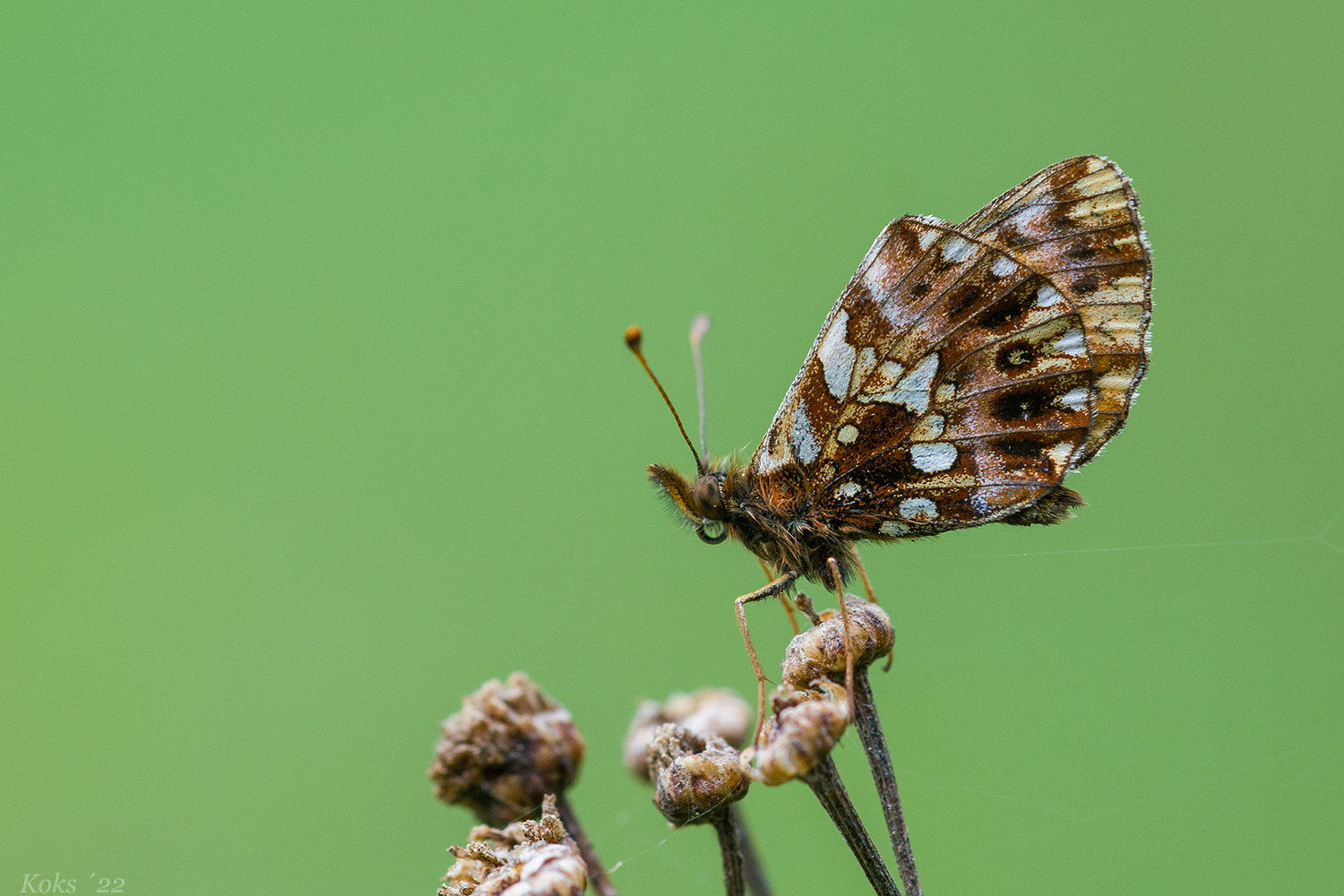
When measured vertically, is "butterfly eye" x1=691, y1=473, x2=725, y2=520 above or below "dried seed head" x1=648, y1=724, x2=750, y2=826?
above

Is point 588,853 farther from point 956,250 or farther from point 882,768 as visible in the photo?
point 956,250

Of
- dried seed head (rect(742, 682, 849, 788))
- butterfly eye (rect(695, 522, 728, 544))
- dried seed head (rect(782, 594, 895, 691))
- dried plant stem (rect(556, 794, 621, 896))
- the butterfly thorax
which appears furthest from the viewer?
butterfly eye (rect(695, 522, 728, 544))

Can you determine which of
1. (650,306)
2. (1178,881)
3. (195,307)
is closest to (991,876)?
(1178,881)

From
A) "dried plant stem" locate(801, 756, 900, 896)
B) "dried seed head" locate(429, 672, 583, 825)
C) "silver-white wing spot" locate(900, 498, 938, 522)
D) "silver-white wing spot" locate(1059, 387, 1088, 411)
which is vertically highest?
"silver-white wing spot" locate(1059, 387, 1088, 411)

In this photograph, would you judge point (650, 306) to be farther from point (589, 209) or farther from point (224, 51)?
point (224, 51)

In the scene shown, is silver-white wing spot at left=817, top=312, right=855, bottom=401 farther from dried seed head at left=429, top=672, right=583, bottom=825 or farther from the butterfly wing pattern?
dried seed head at left=429, top=672, right=583, bottom=825

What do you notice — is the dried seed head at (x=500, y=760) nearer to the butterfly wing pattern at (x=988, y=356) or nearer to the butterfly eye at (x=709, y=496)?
the butterfly eye at (x=709, y=496)

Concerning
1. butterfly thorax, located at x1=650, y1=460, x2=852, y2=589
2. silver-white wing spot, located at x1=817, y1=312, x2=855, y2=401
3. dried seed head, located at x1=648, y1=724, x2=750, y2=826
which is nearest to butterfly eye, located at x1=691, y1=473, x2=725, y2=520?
butterfly thorax, located at x1=650, y1=460, x2=852, y2=589
